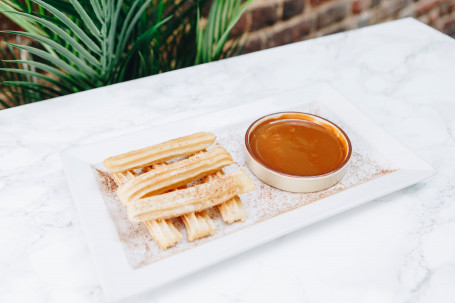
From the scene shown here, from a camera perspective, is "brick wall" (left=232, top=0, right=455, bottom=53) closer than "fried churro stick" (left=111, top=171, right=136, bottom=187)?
No

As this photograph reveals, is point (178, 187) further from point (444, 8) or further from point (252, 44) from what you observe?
point (444, 8)

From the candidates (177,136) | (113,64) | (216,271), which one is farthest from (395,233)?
(113,64)

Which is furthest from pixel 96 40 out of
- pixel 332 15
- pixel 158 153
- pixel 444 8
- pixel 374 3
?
pixel 444 8

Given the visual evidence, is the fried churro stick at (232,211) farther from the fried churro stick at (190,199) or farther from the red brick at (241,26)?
the red brick at (241,26)

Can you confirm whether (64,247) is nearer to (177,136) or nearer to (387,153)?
(177,136)

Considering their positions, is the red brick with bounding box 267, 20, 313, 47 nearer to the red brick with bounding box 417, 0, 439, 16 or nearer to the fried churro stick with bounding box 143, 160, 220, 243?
the red brick with bounding box 417, 0, 439, 16

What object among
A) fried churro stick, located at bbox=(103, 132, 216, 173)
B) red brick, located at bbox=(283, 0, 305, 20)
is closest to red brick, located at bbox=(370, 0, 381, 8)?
red brick, located at bbox=(283, 0, 305, 20)

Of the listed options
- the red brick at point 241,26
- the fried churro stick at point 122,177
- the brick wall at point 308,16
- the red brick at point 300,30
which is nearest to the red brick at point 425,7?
the brick wall at point 308,16
